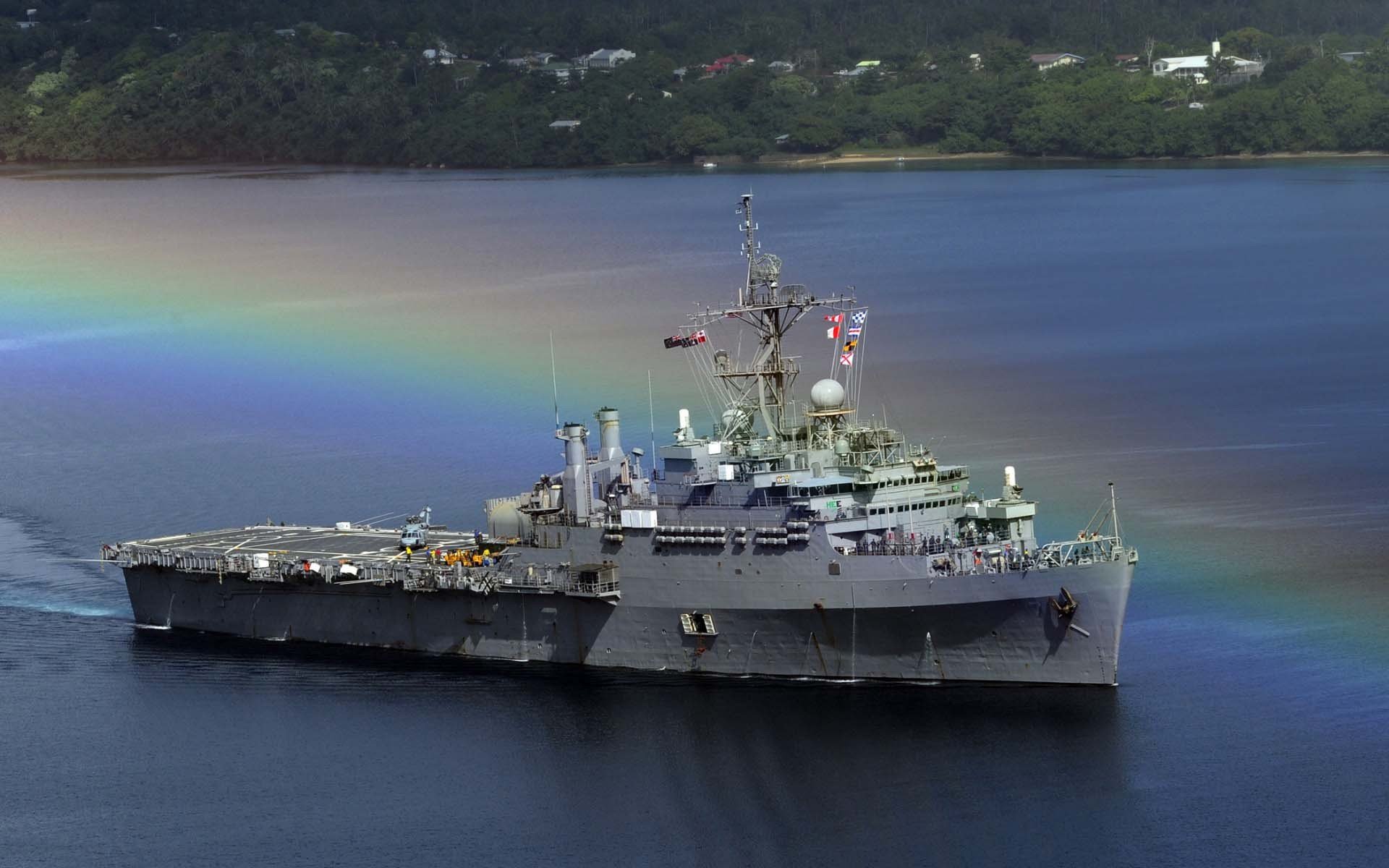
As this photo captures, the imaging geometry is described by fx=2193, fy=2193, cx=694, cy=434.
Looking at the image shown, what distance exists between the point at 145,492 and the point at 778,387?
30683 mm

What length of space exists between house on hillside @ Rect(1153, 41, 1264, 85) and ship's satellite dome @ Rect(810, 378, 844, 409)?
141m

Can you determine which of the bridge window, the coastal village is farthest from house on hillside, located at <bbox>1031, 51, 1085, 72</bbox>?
the bridge window

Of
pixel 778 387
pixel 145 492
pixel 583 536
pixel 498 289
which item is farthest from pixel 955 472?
pixel 498 289

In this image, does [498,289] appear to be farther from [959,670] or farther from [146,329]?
[959,670]

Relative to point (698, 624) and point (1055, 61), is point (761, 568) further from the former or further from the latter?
point (1055, 61)

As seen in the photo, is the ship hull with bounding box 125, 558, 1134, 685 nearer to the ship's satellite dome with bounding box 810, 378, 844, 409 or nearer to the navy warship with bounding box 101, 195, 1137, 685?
the navy warship with bounding box 101, 195, 1137, 685

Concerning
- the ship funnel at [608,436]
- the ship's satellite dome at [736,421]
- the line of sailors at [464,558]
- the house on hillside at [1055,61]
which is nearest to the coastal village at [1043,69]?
the house on hillside at [1055,61]

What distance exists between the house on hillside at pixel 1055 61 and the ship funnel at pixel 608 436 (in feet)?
462

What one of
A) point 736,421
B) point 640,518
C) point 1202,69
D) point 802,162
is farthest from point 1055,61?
point 640,518

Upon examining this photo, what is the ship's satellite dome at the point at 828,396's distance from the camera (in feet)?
165

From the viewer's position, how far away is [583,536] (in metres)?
51.4

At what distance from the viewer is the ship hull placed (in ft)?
154

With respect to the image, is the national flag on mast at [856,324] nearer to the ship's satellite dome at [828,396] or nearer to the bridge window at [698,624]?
the ship's satellite dome at [828,396]

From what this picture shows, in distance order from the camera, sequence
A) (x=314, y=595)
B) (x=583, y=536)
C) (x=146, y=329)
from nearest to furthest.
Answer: (x=583, y=536) → (x=314, y=595) → (x=146, y=329)
